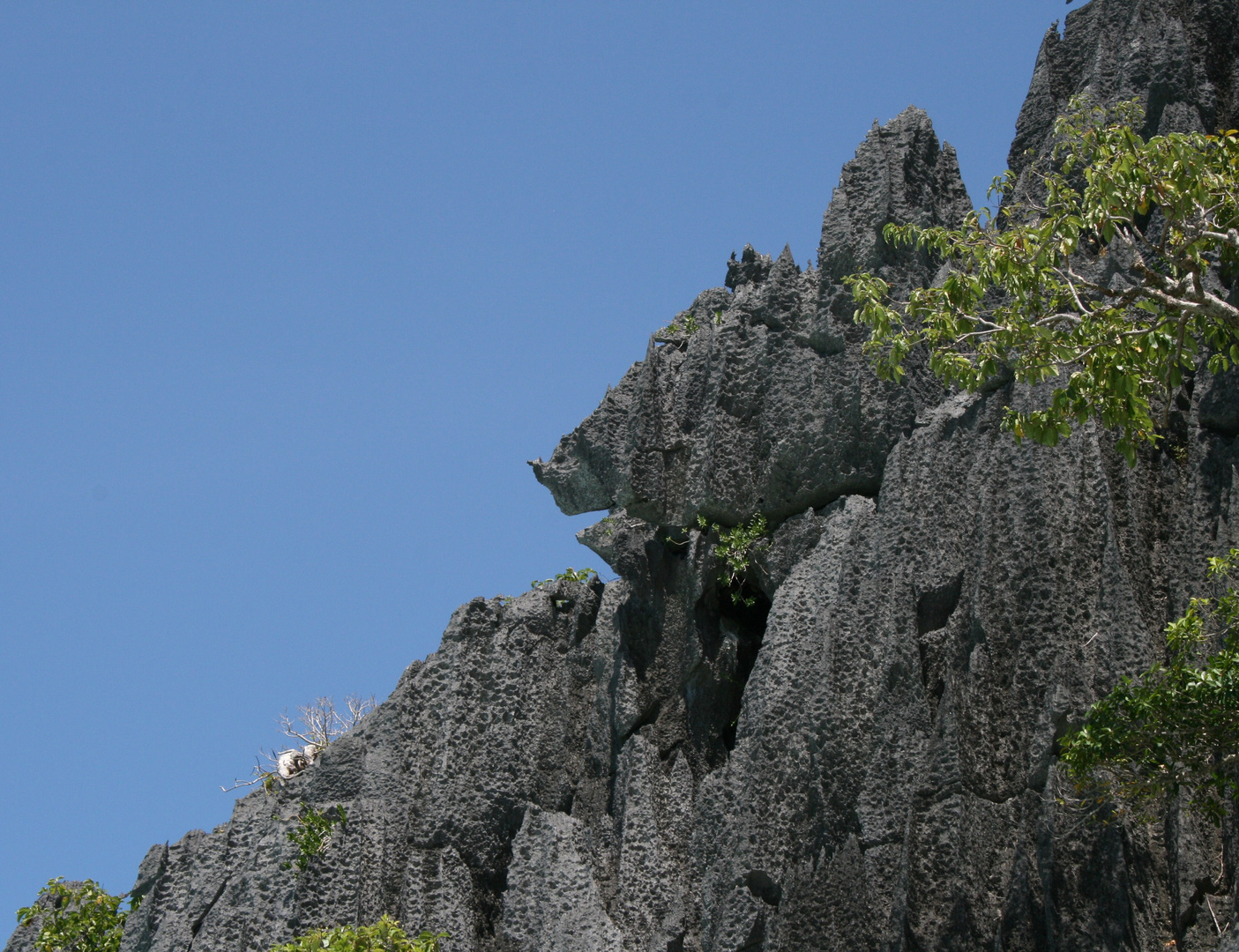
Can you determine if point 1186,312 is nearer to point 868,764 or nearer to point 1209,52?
point 868,764

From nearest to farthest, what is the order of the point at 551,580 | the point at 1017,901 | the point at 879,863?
the point at 1017,901 → the point at 879,863 → the point at 551,580

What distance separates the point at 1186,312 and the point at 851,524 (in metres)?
6.14

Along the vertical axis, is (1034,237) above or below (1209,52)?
below

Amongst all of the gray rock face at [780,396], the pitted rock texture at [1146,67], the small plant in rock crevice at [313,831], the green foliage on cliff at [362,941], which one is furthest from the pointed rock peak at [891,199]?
the green foliage on cliff at [362,941]

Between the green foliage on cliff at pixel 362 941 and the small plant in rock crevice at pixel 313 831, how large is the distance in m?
2.93

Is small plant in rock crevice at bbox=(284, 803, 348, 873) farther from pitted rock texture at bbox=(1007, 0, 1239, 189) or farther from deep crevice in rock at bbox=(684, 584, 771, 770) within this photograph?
pitted rock texture at bbox=(1007, 0, 1239, 189)

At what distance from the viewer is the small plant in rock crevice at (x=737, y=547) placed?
67.8ft

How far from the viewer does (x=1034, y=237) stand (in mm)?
15070

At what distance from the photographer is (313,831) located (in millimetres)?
20469

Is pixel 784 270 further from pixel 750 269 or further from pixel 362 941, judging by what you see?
pixel 362 941

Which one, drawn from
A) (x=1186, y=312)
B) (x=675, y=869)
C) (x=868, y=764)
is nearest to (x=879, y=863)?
(x=868, y=764)

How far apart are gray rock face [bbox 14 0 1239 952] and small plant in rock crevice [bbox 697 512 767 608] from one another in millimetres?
198

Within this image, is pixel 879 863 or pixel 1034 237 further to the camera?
pixel 879 863

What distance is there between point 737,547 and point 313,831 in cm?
715
